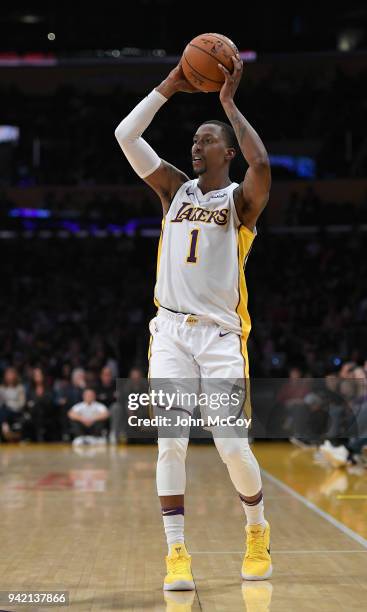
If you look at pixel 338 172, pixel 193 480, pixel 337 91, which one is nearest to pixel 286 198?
pixel 338 172

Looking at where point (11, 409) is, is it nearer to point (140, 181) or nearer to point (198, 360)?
point (140, 181)

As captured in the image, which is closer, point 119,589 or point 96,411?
point 119,589

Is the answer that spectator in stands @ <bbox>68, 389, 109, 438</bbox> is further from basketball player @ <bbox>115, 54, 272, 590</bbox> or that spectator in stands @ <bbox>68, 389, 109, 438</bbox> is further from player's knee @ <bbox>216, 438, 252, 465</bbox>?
player's knee @ <bbox>216, 438, 252, 465</bbox>

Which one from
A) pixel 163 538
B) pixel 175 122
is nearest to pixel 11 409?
pixel 163 538

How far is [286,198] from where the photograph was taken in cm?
2388

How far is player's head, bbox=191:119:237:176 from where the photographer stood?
5.03 m

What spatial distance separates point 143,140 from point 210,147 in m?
0.36

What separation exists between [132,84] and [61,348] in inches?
337

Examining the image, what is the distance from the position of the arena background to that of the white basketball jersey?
12.1 metres

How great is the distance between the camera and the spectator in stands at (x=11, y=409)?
53.9 feet

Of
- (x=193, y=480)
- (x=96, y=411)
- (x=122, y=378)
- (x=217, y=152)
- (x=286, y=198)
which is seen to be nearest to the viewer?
(x=217, y=152)

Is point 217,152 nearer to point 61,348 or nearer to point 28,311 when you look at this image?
point 61,348

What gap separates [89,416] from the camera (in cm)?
1575

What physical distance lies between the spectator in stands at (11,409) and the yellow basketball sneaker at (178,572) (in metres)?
12.0
